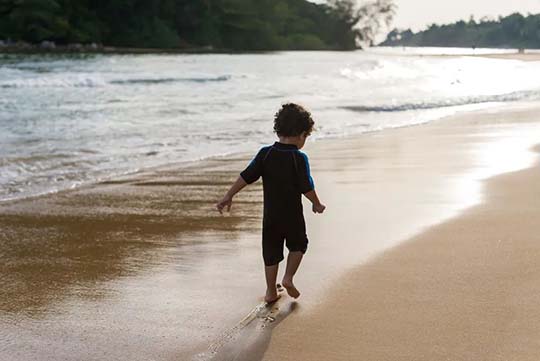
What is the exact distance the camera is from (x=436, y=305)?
3.19 m

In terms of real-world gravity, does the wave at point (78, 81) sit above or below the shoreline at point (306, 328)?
below

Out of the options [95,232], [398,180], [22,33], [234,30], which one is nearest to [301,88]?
[398,180]

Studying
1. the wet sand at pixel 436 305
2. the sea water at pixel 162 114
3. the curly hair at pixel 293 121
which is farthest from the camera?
the sea water at pixel 162 114

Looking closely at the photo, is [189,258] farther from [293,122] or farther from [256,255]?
[293,122]

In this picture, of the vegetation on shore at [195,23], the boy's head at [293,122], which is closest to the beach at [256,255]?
the boy's head at [293,122]

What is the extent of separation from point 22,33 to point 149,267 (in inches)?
2824

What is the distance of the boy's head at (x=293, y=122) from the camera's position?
10.8ft

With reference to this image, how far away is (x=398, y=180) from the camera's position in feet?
21.2

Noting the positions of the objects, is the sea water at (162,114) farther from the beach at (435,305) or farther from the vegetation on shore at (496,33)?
the vegetation on shore at (496,33)

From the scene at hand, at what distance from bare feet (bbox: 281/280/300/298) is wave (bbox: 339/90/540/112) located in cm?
1408

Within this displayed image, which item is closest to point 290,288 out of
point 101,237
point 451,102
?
point 101,237

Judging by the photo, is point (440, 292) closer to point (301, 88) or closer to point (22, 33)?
point (301, 88)

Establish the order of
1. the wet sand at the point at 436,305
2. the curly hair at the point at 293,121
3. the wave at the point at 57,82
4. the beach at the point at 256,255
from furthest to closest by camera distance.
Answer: the wave at the point at 57,82, the curly hair at the point at 293,121, the beach at the point at 256,255, the wet sand at the point at 436,305

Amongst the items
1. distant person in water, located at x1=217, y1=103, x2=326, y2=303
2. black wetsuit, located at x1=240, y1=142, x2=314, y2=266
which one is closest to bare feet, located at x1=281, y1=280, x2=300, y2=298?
distant person in water, located at x1=217, y1=103, x2=326, y2=303
